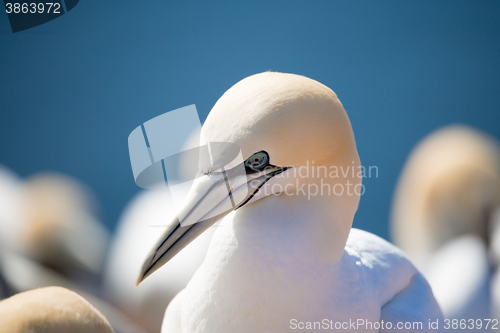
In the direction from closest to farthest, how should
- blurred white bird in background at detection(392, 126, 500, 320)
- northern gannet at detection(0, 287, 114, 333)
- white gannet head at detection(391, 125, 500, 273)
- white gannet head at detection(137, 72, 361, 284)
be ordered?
1. northern gannet at detection(0, 287, 114, 333)
2. white gannet head at detection(137, 72, 361, 284)
3. blurred white bird in background at detection(392, 126, 500, 320)
4. white gannet head at detection(391, 125, 500, 273)

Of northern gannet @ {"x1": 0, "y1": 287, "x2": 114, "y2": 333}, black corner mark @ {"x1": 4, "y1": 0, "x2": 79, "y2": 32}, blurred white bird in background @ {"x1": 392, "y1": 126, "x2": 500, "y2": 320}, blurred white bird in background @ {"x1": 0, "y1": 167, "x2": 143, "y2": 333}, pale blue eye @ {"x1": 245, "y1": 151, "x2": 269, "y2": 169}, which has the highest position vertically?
black corner mark @ {"x1": 4, "y1": 0, "x2": 79, "y2": 32}

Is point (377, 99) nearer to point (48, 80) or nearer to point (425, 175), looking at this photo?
point (425, 175)

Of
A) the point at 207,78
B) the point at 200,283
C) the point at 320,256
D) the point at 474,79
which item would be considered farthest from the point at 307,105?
the point at 474,79

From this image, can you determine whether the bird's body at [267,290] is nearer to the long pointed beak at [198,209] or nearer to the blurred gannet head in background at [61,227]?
the long pointed beak at [198,209]

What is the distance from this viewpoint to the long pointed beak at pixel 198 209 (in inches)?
32.5

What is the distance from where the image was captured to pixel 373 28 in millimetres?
2316

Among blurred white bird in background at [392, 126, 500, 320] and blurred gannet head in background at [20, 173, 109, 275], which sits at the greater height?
blurred gannet head in background at [20, 173, 109, 275]

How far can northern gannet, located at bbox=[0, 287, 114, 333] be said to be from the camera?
0.66 meters

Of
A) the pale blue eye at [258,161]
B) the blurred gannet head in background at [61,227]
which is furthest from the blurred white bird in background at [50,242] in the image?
the pale blue eye at [258,161]

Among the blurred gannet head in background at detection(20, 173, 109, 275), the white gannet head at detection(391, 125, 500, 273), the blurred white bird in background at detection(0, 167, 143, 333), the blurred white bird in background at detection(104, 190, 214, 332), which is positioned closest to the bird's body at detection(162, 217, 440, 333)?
the blurred white bird in background at detection(104, 190, 214, 332)

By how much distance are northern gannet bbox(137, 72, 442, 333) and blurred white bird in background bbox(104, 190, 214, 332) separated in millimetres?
710

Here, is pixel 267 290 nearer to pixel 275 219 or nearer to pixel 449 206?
pixel 275 219

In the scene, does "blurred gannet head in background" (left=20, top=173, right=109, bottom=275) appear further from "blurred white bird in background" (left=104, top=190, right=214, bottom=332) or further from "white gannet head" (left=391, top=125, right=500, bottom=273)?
"white gannet head" (left=391, top=125, right=500, bottom=273)

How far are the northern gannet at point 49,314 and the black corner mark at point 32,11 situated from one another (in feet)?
5.09
